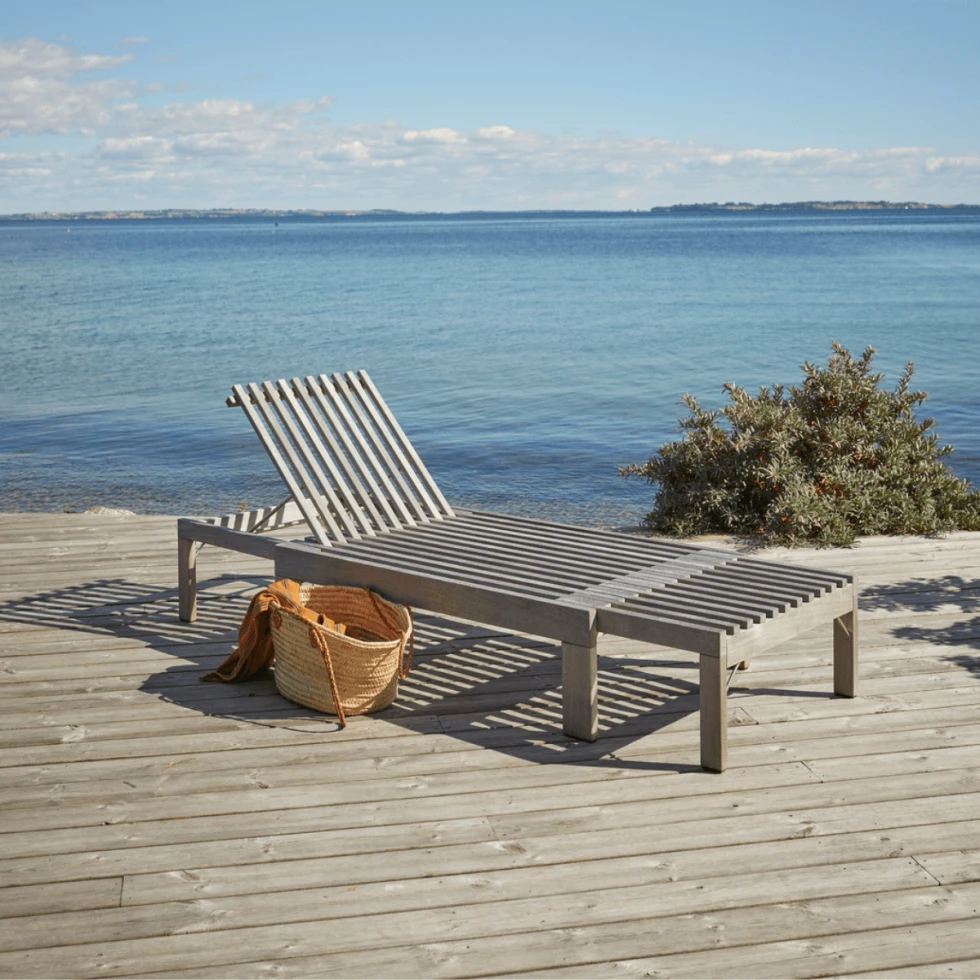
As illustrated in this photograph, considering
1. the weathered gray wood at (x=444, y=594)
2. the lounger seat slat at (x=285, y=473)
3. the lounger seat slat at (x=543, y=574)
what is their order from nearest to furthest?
the lounger seat slat at (x=543, y=574) → the weathered gray wood at (x=444, y=594) → the lounger seat slat at (x=285, y=473)

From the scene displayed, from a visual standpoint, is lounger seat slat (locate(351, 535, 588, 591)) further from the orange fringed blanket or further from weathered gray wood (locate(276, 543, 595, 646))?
the orange fringed blanket

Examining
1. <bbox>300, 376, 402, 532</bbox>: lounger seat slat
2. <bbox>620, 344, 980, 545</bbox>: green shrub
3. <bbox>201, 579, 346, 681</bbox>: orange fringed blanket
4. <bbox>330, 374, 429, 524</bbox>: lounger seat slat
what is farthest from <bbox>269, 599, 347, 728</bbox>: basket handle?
<bbox>620, 344, 980, 545</bbox>: green shrub

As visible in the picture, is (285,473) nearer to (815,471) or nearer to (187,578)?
(187,578)

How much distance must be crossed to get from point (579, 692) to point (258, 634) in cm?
127

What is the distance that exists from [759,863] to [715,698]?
24.1 inches

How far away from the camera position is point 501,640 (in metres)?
5.09

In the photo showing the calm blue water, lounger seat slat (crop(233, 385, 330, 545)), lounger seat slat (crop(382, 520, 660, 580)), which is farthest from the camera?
the calm blue water

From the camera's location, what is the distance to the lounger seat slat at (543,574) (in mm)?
3754

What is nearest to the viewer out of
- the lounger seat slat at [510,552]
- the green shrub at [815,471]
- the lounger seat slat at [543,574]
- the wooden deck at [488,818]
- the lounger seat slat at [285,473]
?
the wooden deck at [488,818]

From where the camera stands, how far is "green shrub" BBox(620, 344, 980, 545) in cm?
694

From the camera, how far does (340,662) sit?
4.14 metres

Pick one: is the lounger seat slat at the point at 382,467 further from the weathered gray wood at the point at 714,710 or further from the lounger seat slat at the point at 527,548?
the weathered gray wood at the point at 714,710

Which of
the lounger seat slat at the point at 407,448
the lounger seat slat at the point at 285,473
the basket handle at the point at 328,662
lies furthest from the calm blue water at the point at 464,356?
the basket handle at the point at 328,662

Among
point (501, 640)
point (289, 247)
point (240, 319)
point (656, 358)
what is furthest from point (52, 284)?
point (501, 640)
